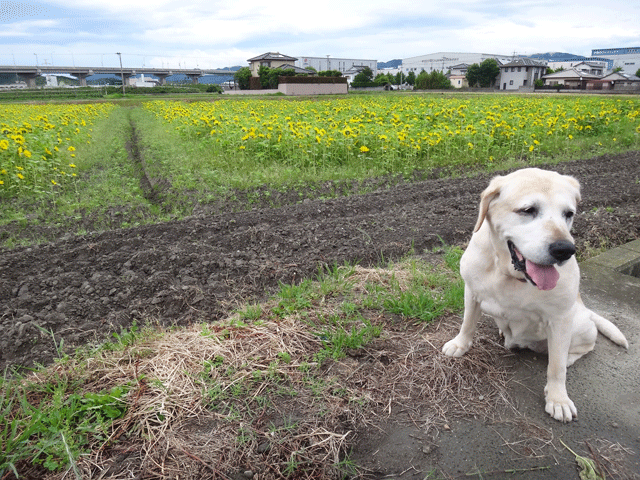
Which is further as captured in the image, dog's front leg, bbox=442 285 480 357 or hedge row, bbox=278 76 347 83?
hedge row, bbox=278 76 347 83

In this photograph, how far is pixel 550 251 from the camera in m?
1.70

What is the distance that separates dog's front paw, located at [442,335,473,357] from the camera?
247 centimetres

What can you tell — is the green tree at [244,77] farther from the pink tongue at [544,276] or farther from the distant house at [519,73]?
the pink tongue at [544,276]

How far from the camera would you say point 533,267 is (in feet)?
5.98

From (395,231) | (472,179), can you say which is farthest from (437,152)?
(395,231)

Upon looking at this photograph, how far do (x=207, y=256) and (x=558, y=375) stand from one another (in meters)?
3.14

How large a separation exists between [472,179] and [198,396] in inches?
252

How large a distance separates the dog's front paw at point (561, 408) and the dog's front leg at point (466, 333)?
506mm

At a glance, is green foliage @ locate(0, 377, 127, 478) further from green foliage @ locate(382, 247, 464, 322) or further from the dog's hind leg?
the dog's hind leg

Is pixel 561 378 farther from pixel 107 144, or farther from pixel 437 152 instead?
pixel 107 144

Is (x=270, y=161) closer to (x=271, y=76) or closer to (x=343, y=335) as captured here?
(x=343, y=335)

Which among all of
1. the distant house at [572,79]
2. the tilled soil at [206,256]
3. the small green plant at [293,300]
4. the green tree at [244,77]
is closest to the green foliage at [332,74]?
the green tree at [244,77]

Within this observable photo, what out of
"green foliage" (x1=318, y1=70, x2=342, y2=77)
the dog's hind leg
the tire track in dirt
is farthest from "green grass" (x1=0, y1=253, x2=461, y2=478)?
"green foliage" (x1=318, y1=70, x2=342, y2=77)

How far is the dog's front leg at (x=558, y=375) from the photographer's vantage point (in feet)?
6.60
